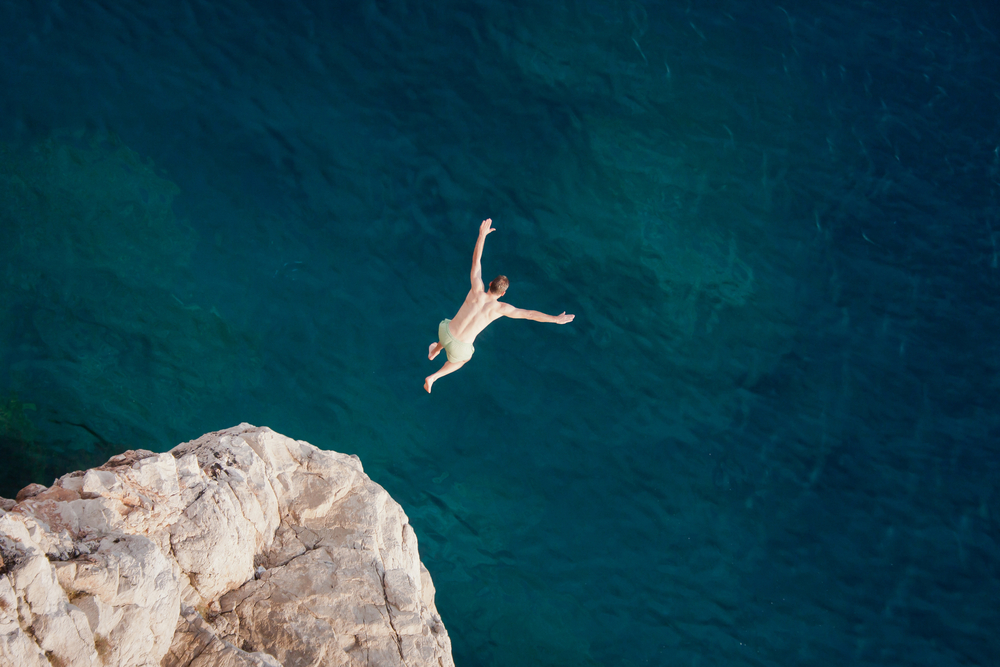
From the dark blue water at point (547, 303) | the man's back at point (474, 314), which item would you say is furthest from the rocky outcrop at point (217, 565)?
the dark blue water at point (547, 303)

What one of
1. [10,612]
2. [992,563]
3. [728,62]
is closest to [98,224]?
[10,612]

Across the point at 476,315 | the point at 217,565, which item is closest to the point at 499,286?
the point at 476,315

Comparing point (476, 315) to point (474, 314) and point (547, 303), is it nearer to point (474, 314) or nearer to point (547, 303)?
point (474, 314)

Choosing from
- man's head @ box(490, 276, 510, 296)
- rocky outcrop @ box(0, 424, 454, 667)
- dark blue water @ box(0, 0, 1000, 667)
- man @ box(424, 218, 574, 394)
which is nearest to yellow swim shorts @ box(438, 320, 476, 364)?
man @ box(424, 218, 574, 394)

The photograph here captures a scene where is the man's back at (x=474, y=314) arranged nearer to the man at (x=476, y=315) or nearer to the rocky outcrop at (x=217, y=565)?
the man at (x=476, y=315)

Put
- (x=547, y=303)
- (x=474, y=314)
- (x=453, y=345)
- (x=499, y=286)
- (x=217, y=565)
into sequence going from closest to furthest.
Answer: (x=217, y=565) < (x=499, y=286) < (x=474, y=314) < (x=453, y=345) < (x=547, y=303)

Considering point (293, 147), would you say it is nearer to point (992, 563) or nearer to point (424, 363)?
point (424, 363)
